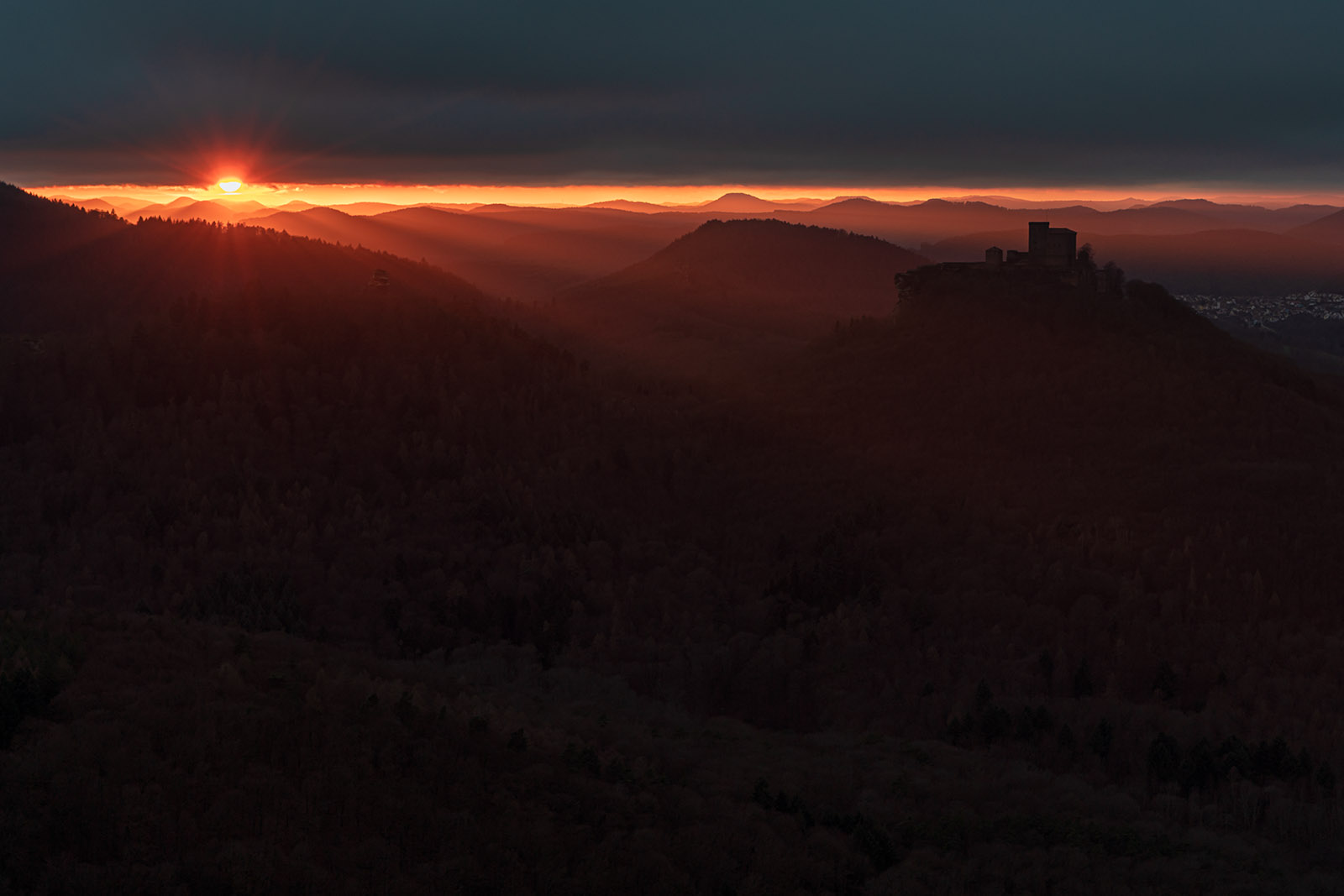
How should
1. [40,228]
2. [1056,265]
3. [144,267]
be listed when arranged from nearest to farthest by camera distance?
[1056,265], [144,267], [40,228]

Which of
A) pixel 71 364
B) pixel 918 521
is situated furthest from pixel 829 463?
pixel 71 364

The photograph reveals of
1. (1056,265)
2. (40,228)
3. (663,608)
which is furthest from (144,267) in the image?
(1056,265)

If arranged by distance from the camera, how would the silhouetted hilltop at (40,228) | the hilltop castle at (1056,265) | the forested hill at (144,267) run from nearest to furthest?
1. the hilltop castle at (1056,265)
2. the forested hill at (144,267)
3. the silhouetted hilltop at (40,228)

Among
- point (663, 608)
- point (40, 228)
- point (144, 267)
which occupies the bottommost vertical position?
point (663, 608)

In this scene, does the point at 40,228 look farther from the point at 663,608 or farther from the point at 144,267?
the point at 663,608

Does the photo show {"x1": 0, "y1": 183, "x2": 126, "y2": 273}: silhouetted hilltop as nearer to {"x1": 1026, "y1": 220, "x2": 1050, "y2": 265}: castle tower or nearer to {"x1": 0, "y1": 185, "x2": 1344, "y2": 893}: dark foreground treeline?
{"x1": 0, "y1": 185, "x2": 1344, "y2": 893}: dark foreground treeline

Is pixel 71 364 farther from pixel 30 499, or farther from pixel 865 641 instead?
pixel 865 641

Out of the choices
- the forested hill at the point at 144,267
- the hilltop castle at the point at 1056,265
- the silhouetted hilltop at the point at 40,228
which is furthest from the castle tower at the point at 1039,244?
the silhouetted hilltop at the point at 40,228

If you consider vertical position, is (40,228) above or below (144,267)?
above

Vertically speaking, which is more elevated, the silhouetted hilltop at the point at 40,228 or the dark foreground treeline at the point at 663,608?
the silhouetted hilltop at the point at 40,228

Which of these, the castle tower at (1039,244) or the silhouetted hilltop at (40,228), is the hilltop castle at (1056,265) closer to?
the castle tower at (1039,244)
